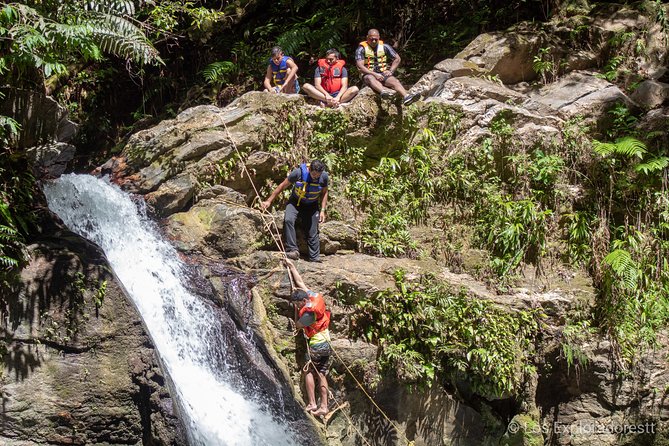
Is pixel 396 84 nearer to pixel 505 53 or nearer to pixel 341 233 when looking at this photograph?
pixel 505 53

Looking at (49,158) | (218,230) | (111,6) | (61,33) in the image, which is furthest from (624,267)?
(49,158)

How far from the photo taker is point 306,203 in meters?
10.2

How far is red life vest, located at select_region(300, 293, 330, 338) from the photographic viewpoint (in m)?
9.09

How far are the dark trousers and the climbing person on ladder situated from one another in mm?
961

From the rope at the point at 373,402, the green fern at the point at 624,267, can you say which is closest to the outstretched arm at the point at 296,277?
the rope at the point at 373,402

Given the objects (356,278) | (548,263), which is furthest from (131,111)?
(548,263)

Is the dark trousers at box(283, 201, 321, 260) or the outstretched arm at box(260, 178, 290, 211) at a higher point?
the outstretched arm at box(260, 178, 290, 211)

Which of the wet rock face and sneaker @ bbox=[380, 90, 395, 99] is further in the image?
sneaker @ bbox=[380, 90, 395, 99]

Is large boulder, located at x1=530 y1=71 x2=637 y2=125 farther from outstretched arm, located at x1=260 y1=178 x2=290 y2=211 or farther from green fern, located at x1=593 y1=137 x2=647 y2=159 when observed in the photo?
outstretched arm, located at x1=260 y1=178 x2=290 y2=211

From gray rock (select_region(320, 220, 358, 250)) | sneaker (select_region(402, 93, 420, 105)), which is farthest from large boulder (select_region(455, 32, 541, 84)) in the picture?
gray rock (select_region(320, 220, 358, 250))

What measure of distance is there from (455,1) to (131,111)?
7.42 metres

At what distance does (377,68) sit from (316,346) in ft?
16.9

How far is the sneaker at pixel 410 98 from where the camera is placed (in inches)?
450

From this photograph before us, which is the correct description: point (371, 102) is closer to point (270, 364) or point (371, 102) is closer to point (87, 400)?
point (270, 364)
